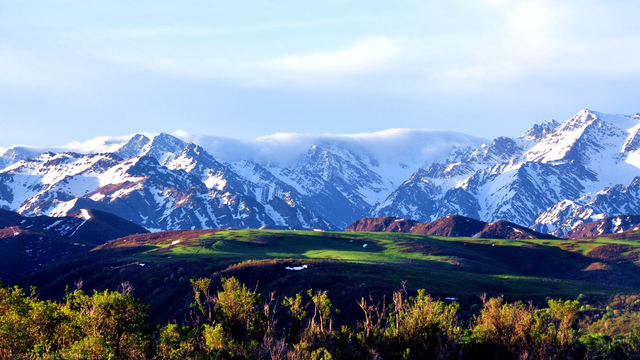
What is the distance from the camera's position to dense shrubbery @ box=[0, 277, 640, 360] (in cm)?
5975

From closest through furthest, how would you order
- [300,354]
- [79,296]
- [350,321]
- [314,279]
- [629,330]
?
[300,354] < [79,296] < [629,330] < [350,321] < [314,279]

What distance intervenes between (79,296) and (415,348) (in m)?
38.4

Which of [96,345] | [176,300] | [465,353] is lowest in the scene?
[176,300]

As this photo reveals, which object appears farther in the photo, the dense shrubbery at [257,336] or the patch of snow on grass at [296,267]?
the patch of snow on grass at [296,267]

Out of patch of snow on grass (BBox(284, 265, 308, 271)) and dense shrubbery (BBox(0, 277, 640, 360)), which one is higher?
dense shrubbery (BBox(0, 277, 640, 360))

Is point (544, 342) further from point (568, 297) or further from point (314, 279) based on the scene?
point (314, 279)

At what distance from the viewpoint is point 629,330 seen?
101 m

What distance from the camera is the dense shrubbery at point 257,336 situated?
59750mm

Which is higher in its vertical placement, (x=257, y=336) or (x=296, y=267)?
(x=257, y=336)

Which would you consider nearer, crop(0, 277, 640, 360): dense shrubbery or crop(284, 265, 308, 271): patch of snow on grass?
crop(0, 277, 640, 360): dense shrubbery

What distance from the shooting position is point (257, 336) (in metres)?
73.7

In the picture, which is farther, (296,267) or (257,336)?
(296,267)

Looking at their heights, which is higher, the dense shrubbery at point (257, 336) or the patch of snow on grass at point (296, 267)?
the dense shrubbery at point (257, 336)

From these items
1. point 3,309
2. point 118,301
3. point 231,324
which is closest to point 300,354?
point 231,324
